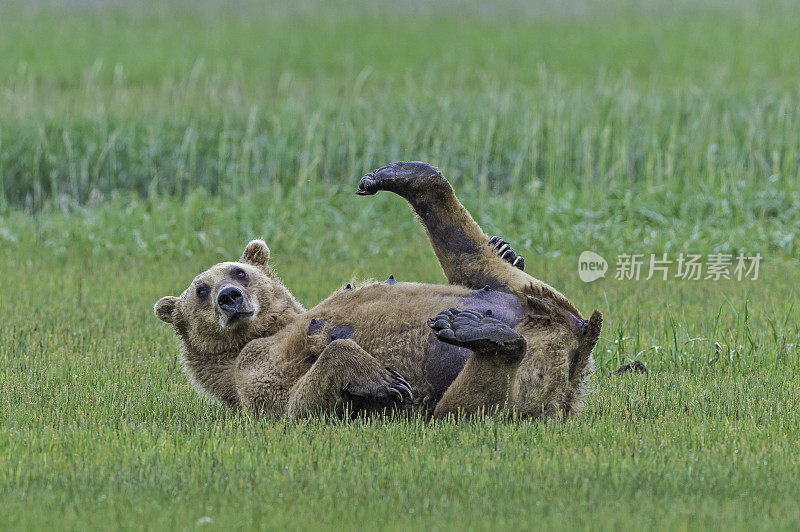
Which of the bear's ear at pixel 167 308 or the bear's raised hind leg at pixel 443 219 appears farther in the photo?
the bear's ear at pixel 167 308

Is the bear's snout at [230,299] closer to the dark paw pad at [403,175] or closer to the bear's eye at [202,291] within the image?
the bear's eye at [202,291]

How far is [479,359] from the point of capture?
560 centimetres

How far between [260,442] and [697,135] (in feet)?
38.5

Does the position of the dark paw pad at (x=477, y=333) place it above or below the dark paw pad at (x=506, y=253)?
below

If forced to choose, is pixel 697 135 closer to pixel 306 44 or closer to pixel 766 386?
pixel 766 386

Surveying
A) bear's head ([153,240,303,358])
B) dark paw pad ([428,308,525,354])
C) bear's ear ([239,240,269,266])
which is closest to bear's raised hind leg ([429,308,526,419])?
dark paw pad ([428,308,525,354])

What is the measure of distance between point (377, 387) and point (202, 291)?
1427 mm

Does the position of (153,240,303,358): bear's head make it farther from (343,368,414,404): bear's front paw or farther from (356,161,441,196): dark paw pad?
(343,368,414,404): bear's front paw

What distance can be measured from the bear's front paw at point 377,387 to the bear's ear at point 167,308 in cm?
154

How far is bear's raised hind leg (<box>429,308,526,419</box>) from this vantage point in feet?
17.8

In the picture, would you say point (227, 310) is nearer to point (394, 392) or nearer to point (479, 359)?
point (394, 392)

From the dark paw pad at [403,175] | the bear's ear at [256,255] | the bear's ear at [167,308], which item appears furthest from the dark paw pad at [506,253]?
the bear's ear at [167,308]

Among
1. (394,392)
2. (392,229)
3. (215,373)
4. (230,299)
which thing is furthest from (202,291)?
(392,229)

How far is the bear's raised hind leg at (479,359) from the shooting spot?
543cm
